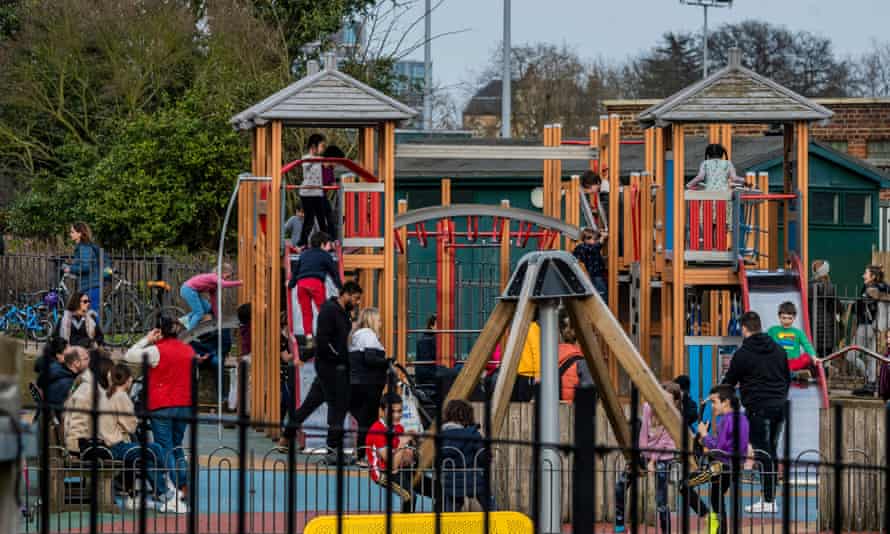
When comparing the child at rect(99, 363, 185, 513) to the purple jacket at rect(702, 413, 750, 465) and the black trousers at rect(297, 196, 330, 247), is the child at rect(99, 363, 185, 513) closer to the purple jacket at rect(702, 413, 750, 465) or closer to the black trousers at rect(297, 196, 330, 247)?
the purple jacket at rect(702, 413, 750, 465)

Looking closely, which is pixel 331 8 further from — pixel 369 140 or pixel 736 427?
pixel 736 427

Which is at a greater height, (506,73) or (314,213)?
(506,73)

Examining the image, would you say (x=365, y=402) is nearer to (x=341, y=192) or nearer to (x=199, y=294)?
(x=341, y=192)

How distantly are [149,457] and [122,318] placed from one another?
38.0 ft

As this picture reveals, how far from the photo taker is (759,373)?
1478cm

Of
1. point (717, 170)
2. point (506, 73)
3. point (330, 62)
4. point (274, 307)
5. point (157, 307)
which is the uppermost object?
A: point (506, 73)

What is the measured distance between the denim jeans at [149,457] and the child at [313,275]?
4371 mm

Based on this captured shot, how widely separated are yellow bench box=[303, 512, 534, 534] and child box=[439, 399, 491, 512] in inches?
22.8

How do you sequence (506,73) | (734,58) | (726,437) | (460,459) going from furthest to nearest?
(506,73) → (734,58) → (726,437) → (460,459)

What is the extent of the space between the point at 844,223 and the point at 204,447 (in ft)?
70.6

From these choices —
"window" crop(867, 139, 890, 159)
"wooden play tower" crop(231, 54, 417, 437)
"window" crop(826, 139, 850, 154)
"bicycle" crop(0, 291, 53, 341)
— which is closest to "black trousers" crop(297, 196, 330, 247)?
"wooden play tower" crop(231, 54, 417, 437)

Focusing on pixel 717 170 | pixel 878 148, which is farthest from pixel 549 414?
pixel 878 148

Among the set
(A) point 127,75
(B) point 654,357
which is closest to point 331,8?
(A) point 127,75

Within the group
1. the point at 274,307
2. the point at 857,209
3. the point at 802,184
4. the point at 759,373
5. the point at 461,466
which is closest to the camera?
the point at 461,466
